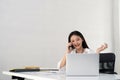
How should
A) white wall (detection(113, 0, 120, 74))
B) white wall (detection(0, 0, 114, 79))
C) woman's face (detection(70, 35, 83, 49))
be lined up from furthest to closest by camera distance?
1. white wall (detection(113, 0, 120, 74))
2. white wall (detection(0, 0, 114, 79))
3. woman's face (detection(70, 35, 83, 49))

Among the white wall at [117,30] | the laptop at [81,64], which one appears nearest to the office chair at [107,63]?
the laptop at [81,64]

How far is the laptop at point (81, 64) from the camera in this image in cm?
223

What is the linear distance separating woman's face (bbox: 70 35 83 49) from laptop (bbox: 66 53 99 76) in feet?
3.36

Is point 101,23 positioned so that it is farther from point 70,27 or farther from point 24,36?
point 24,36

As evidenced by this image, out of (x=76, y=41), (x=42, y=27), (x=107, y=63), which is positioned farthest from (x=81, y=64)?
(x=42, y=27)

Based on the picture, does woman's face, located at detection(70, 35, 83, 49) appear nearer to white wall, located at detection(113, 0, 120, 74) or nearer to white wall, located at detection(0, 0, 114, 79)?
white wall, located at detection(0, 0, 114, 79)

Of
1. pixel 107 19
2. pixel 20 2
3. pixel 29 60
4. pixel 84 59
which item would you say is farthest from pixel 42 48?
pixel 84 59

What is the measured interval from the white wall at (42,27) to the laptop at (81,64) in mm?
2117

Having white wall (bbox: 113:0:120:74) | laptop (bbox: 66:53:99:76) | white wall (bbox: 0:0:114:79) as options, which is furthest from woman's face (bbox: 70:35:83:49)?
white wall (bbox: 113:0:120:74)

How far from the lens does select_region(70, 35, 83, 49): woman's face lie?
3.28m

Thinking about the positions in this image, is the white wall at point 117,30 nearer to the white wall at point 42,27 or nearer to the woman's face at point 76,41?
the white wall at point 42,27

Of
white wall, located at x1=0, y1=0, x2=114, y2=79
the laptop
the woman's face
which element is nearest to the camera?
the laptop

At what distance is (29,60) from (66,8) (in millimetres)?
1204

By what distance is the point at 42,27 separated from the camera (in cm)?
448
